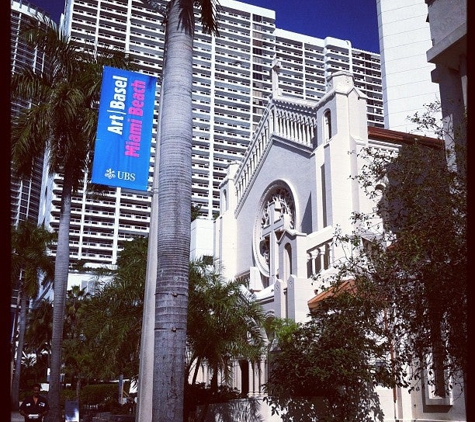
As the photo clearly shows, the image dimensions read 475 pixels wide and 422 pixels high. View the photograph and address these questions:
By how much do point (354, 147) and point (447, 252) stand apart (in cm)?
1785

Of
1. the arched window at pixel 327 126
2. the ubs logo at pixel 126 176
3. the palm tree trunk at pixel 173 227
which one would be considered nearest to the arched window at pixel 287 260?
the arched window at pixel 327 126

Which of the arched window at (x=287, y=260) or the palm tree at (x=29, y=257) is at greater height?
the palm tree at (x=29, y=257)

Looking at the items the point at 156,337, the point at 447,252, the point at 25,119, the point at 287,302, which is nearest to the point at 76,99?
the point at 25,119

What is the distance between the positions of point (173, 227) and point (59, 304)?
418 inches

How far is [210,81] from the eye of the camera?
331 ft

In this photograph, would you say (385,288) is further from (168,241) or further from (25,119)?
(25,119)

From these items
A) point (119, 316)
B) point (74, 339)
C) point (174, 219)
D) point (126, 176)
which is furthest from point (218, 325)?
point (74, 339)

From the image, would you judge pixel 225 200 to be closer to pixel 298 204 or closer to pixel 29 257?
pixel 298 204

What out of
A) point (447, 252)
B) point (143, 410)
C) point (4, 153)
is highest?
point (447, 252)

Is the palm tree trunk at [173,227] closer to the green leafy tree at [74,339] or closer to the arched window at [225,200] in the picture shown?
the arched window at [225,200]

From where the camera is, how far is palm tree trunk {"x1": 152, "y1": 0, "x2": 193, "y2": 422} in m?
8.45

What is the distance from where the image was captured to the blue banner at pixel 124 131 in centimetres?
1197

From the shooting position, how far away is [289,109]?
31125 millimetres

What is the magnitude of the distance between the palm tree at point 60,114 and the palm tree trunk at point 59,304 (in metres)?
0.03
